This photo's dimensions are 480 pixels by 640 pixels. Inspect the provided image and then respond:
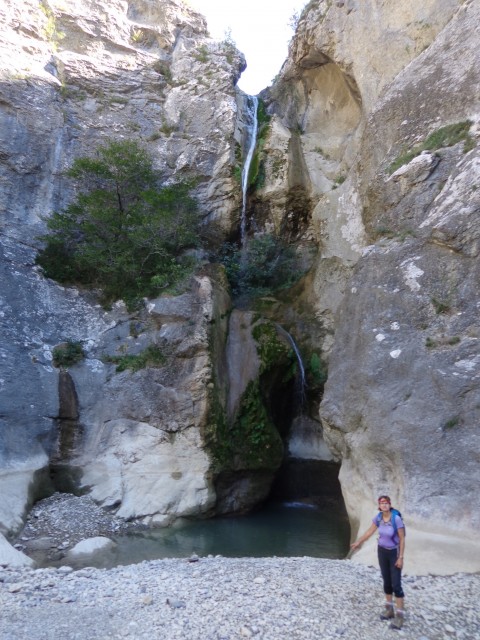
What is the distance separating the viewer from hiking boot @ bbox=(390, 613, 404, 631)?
18.7ft

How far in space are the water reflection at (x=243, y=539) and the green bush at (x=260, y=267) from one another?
7056 mm

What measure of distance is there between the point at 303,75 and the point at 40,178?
10.8 metres

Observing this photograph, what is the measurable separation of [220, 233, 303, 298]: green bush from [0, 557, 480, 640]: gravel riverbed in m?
10.4

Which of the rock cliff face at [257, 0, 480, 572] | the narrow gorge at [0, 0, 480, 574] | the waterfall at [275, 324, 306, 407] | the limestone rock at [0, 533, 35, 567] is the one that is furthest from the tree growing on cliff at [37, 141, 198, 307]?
the limestone rock at [0, 533, 35, 567]

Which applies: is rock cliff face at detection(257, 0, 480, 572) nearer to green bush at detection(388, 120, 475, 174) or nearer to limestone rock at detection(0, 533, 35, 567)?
green bush at detection(388, 120, 475, 174)

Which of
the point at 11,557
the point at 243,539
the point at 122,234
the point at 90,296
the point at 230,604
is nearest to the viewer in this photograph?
the point at 230,604

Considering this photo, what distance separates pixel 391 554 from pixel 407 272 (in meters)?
6.14

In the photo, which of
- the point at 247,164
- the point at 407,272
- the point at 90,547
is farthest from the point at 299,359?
the point at 247,164

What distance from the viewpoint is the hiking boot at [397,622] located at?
5.70 metres

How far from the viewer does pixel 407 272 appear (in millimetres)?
10570

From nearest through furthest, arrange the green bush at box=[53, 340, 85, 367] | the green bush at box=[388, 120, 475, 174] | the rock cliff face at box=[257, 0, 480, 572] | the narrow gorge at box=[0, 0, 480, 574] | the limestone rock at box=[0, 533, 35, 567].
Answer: the rock cliff face at box=[257, 0, 480, 572]
the limestone rock at box=[0, 533, 35, 567]
the narrow gorge at box=[0, 0, 480, 574]
the green bush at box=[388, 120, 475, 174]
the green bush at box=[53, 340, 85, 367]

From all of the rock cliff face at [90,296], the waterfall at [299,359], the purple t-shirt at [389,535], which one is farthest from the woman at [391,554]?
the waterfall at [299,359]

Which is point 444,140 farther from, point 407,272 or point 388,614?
point 388,614

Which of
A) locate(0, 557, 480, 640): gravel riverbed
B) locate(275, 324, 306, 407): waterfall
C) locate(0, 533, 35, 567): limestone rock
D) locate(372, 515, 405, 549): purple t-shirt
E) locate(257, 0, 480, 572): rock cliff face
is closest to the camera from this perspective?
locate(0, 557, 480, 640): gravel riverbed
